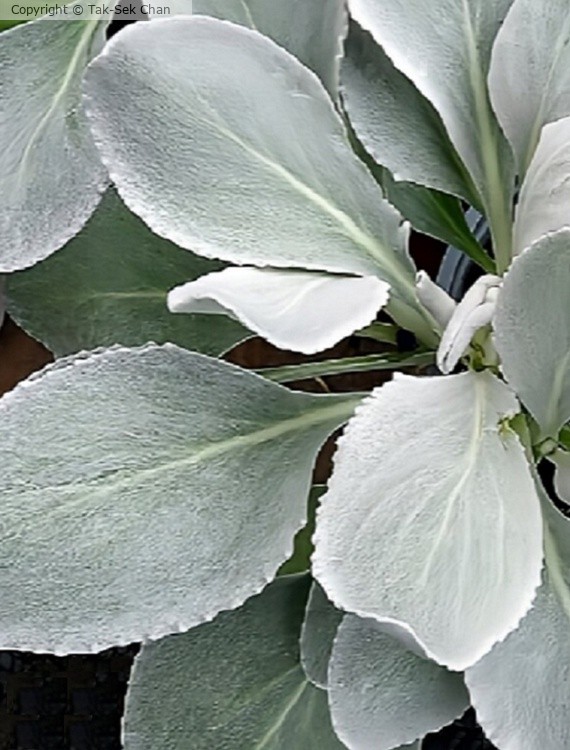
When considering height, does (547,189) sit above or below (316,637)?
above

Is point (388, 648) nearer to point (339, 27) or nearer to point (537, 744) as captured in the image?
point (537, 744)

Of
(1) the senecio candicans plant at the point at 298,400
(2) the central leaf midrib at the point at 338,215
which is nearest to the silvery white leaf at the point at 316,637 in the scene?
(1) the senecio candicans plant at the point at 298,400

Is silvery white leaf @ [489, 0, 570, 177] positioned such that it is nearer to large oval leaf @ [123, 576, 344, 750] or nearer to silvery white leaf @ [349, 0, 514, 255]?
silvery white leaf @ [349, 0, 514, 255]

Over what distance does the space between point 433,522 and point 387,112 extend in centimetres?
14

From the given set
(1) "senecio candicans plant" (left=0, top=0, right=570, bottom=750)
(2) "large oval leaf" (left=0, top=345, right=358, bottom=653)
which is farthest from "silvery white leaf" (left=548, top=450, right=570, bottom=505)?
(2) "large oval leaf" (left=0, top=345, right=358, bottom=653)

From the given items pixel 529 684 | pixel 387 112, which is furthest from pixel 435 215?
pixel 529 684

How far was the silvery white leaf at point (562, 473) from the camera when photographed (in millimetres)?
397

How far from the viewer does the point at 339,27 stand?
1.19 ft

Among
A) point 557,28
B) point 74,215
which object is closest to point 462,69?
point 557,28

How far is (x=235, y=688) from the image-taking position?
1.26 ft

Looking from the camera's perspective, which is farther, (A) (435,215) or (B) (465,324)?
(A) (435,215)

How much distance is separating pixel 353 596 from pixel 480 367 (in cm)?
11

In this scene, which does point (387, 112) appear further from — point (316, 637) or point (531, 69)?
point (316, 637)

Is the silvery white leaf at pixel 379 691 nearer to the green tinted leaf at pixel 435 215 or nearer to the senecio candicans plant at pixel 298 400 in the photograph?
the senecio candicans plant at pixel 298 400
